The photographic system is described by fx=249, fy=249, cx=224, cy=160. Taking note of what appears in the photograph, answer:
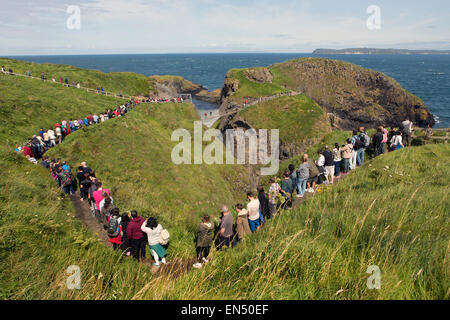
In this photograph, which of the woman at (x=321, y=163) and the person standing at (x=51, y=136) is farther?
the person standing at (x=51, y=136)

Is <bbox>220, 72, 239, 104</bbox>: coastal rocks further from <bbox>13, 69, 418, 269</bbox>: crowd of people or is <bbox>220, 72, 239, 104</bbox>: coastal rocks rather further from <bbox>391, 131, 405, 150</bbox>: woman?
<bbox>391, 131, 405, 150</bbox>: woman

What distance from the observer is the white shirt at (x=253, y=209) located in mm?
7699

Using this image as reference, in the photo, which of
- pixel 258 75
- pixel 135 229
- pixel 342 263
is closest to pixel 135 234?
pixel 135 229

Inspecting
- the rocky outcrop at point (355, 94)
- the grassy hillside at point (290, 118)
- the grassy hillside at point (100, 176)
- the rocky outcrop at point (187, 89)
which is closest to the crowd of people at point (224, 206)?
the grassy hillside at point (100, 176)

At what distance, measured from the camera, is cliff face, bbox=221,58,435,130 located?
63322 millimetres

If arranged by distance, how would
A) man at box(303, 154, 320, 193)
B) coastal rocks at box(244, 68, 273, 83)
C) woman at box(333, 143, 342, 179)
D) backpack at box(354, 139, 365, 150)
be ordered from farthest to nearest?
coastal rocks at box(244, 68, 273, 83)
backpack at box(354, 139, 365, 150)
woman at box(333, 143, 342, 179)
man at box(303, 154, 320, 193)

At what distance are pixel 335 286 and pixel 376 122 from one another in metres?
72.7

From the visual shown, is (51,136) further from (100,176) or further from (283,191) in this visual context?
(283,191)

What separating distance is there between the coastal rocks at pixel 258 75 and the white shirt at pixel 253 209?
59206mm

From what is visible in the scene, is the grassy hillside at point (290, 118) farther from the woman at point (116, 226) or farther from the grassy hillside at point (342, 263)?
the grassy hillside at point (342, 263)

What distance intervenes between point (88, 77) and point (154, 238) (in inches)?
1731

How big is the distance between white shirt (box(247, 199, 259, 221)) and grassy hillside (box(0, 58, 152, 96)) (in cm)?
4106

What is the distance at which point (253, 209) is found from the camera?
25.3ft

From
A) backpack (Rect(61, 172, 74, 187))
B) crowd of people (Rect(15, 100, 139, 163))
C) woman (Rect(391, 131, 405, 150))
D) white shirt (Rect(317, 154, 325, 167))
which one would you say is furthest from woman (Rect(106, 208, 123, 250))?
woman (Rect(391, 131, 405, 150))
